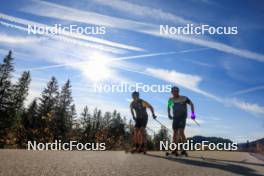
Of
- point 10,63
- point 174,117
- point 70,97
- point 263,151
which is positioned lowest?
point 263,151

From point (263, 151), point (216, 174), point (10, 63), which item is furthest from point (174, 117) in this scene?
point (10, 63)

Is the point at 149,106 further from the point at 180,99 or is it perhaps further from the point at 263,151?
the point at 263,151

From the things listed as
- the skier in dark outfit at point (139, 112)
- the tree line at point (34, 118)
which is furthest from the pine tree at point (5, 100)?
the skier in dark outfit at point (139, 112)

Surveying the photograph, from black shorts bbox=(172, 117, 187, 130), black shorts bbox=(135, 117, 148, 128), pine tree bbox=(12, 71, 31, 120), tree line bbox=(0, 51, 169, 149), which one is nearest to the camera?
black shorts bbox=(172, 117, 187, 130)

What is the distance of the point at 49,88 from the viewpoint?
216 ft

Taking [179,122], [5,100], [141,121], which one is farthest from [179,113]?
[5,100]

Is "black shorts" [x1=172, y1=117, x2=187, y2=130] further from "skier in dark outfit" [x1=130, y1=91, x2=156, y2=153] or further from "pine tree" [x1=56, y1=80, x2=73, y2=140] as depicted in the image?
"pine tree" [x1=56, y1=80, x2=73, y2=140]

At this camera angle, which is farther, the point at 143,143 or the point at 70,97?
the point at 70,97

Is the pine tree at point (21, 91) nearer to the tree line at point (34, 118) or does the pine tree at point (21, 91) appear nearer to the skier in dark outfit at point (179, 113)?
the tree line at point (34, 118)

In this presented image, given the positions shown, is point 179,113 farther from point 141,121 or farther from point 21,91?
point 21,91

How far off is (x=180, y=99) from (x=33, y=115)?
5895cm

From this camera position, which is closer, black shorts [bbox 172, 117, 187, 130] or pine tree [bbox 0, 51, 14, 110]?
black shorts [bbox 172, 117, 187, 130]

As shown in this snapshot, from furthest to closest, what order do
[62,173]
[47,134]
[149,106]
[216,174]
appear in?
[47,134]
[149,106]
[216,174]
[62,173]

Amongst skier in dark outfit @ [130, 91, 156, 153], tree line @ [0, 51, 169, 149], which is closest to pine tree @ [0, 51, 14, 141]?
tree line @ [0, 51, 169, 149]
